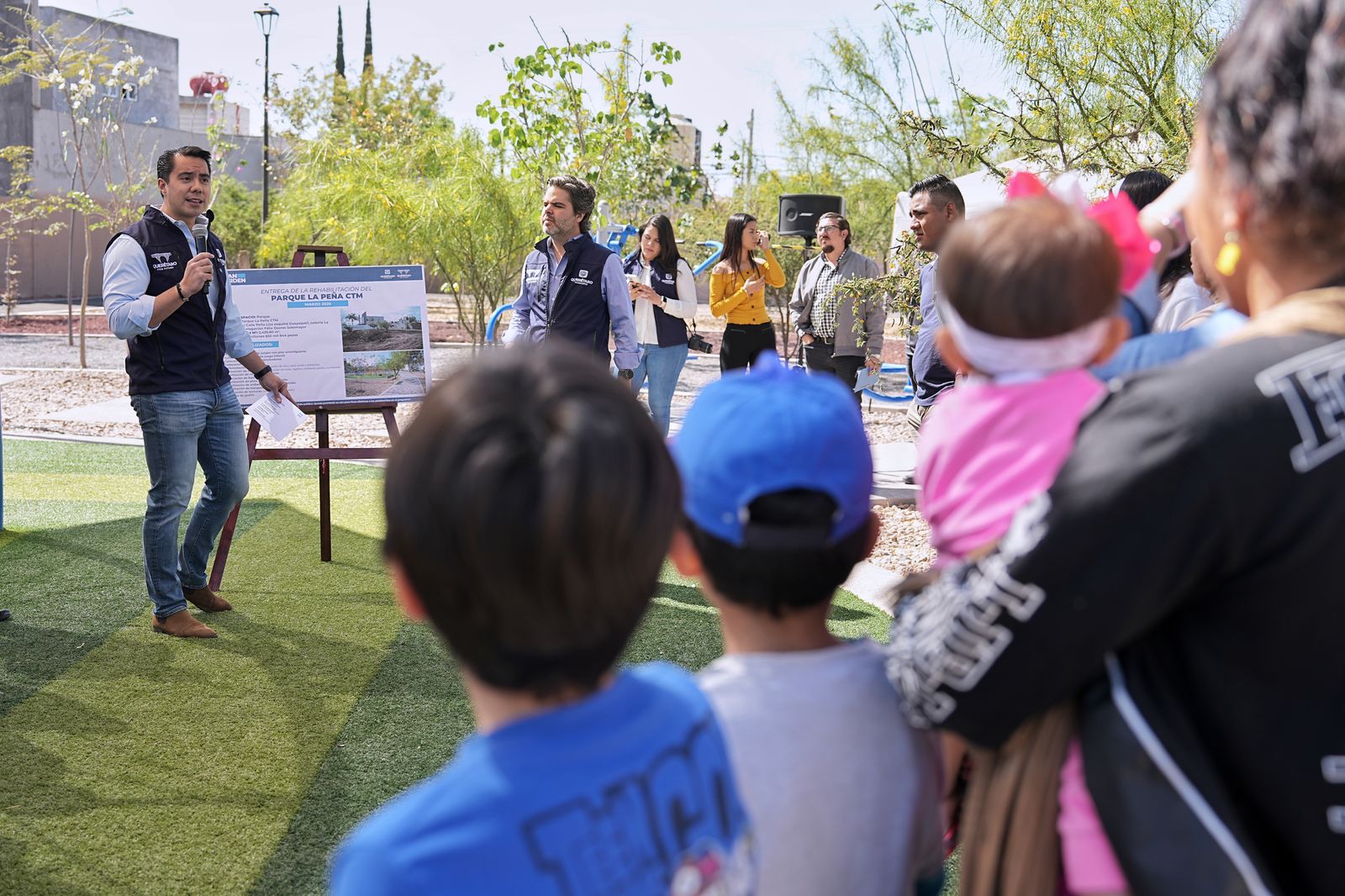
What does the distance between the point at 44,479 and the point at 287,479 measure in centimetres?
A: 165

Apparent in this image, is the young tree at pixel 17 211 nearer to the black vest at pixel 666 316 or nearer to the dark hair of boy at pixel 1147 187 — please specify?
the black vest at pixel 666 316

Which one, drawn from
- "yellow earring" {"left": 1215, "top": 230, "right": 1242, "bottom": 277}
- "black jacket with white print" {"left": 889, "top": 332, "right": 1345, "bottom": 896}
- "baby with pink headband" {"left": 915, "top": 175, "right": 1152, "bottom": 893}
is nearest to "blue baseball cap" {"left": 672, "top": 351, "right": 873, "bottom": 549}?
"baby with pink headband" {"left": 915, "top": 175, "right": 1152, "bottom": 893}

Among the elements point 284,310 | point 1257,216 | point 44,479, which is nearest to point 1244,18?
point 1257,216

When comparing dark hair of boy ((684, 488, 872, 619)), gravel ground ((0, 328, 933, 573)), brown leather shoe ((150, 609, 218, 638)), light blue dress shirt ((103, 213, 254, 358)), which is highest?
light blue dress shirt ((103, 213, 254, 358))

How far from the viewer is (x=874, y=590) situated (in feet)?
18.1

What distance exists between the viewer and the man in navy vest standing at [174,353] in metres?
4.47

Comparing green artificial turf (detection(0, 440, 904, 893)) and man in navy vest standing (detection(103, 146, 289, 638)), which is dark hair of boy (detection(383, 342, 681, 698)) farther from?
man in navy vest standing (detection(103, 146, 289, 638))

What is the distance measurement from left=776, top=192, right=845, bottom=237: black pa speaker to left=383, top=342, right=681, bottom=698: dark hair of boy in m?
12.1

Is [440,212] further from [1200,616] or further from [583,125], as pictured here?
[1200,616]

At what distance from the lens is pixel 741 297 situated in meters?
8.80

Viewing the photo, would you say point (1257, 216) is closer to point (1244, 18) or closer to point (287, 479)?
point (1244, 18)

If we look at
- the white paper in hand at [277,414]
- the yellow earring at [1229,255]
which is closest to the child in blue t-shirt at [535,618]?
the yellow earring at [1229,255]

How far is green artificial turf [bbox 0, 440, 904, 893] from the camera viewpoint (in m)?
2.98

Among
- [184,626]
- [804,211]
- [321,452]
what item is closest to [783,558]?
[184,626]
